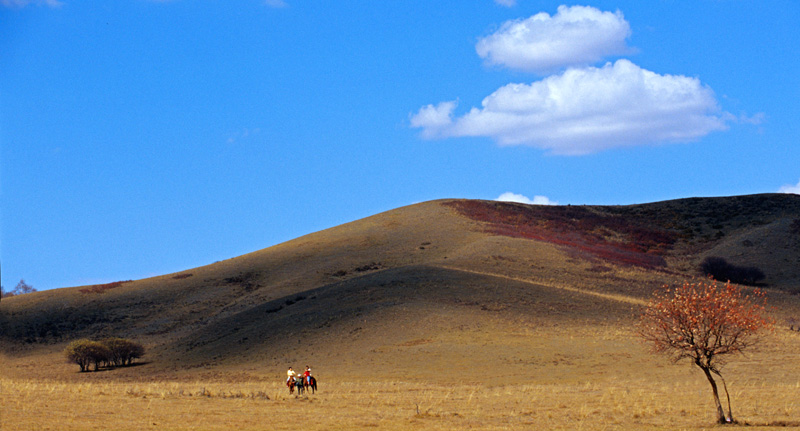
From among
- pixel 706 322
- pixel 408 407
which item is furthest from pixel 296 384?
pixel 706 322

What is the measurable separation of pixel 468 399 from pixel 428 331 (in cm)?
1749

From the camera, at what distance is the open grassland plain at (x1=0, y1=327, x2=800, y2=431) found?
2042 centimetres

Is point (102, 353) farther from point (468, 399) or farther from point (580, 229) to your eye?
point (580, 229)

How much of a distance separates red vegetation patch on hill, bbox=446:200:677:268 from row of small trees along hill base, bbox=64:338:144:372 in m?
43.1

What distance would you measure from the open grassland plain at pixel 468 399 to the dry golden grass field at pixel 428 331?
5.0 inches

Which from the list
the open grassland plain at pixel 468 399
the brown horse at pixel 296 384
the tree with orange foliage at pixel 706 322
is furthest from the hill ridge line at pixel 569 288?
the tree with orange foliage at pixel 706 322

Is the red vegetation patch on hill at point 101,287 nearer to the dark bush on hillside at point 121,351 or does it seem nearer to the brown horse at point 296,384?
the dark bush on hillside at point 121,351

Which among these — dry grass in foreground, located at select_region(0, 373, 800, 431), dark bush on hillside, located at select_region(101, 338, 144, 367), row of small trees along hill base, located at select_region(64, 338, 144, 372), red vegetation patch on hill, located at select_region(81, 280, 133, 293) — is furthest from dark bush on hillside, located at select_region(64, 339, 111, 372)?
red vegetation patch on hill, located at select_region(81, 280, 133, 293)

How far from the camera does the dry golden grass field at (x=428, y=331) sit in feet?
75.0

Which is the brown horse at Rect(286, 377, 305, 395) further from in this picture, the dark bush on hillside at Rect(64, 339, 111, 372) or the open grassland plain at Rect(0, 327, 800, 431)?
the dark bush on hillside at Rect(64, 339, 111, 372)

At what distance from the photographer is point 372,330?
4516 centimetres

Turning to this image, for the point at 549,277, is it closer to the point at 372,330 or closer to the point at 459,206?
the point at 372,330

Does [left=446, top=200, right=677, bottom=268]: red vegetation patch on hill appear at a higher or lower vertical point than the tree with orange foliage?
higher

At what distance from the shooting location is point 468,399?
26.5 meters
